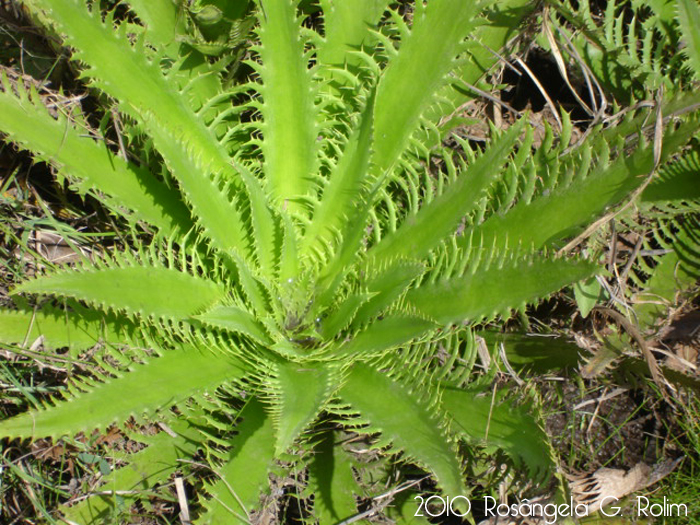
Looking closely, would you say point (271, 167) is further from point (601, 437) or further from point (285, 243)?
point (601, 437)

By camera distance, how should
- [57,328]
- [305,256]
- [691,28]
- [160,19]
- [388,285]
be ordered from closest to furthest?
[388,285], [57,328], [305,256], [160,19], [691,28]

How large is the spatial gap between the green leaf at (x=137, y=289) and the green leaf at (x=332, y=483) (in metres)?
0.48

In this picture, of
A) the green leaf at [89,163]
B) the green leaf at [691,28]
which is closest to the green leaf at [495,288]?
the green leaf at [89,163]

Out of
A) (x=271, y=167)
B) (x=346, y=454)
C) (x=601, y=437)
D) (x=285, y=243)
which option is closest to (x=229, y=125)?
(x=271, y=167)

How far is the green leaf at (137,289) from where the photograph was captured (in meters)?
1.25

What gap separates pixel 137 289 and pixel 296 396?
0.45m

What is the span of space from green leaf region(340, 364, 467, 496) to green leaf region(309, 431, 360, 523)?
24 centimetres

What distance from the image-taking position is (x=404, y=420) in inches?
49.8

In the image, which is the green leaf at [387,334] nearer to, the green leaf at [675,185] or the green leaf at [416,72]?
the green leaf at [416,72]

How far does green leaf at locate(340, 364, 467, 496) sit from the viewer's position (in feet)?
3.70

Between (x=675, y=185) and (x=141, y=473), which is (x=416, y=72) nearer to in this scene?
(x=675, y=185)

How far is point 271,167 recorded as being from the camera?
5.36 feet

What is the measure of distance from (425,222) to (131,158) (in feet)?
3.37

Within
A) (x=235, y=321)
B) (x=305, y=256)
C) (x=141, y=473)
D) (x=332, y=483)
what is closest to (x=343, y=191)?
(x=305, y=256)
